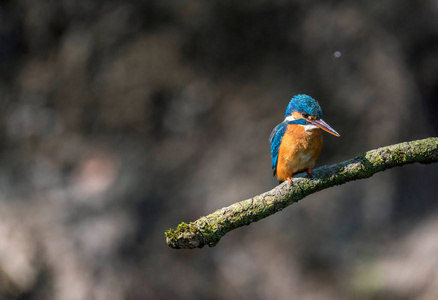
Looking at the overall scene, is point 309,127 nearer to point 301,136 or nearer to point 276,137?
point 301,136

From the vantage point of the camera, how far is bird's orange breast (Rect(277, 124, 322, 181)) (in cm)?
146

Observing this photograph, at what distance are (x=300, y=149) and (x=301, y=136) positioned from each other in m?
0.05

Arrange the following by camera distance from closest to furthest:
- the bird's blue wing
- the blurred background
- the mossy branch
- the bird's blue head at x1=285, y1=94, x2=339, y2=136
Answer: the mossy branch < the bird's blue head at x1=285, y1=94, x2=339, y2=136 < the bird's blue wing < the blurred background

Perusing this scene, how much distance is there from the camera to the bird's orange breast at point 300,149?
1.46 metres

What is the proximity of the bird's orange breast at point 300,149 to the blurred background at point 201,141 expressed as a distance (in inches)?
80.6

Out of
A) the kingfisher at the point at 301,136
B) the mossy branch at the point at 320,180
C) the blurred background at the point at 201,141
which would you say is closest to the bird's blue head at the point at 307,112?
the kingfisher at the point at 301,136

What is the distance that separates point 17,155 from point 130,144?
3.71 ft

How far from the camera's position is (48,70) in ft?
12.8

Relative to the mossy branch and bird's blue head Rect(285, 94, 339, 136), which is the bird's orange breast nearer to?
bird's blue head Rect(285, 94, 339, 136)

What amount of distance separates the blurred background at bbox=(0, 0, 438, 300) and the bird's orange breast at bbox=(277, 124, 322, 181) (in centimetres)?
205

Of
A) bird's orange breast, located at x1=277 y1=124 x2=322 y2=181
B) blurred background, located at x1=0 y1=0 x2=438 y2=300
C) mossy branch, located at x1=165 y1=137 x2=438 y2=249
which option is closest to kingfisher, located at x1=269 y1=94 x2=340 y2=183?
bird's orange breast, located at x1=277 y1=124 x2=322 y2=181

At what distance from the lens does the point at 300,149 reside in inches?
57.9

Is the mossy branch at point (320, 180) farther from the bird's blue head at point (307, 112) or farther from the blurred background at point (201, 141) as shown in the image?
the blurred background at point (201, 141)

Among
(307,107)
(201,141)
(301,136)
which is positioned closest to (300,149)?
(301,136)
